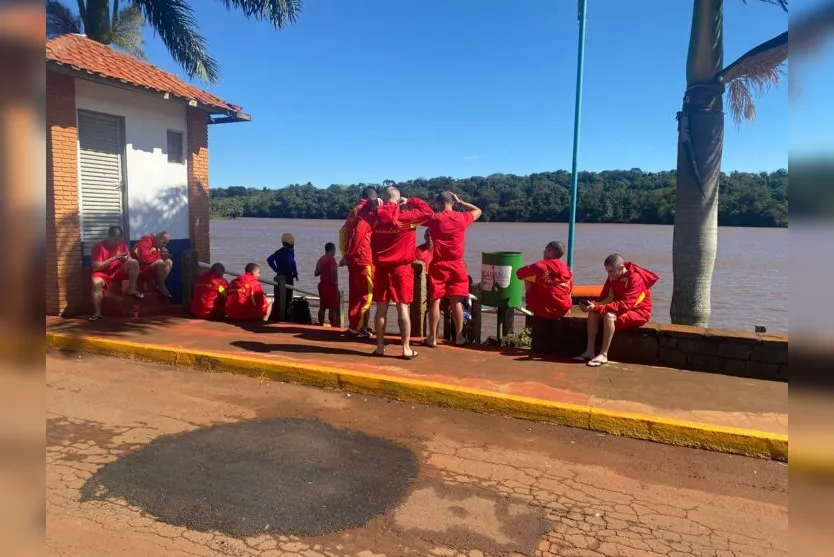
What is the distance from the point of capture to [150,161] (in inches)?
389

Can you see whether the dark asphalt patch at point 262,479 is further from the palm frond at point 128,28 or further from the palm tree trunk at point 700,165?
the palm frond at point 128,28

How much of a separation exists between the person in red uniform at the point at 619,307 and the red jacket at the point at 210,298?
5.43m

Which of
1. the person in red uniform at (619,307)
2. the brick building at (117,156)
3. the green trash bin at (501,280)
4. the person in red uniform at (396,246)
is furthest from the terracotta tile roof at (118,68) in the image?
the person in red uniform at (619,307)

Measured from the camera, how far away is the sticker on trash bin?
7.60 m

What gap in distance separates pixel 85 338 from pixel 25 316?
684cm

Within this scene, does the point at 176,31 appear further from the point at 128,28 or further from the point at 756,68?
the point at 756,68

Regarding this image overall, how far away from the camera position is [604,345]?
616cm

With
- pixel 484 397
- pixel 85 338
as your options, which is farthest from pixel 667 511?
pixel 85 338

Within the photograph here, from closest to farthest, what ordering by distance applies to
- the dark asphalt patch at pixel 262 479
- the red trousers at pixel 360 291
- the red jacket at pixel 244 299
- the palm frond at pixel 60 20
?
the dark asphalt patch at pixel 262 479, the red trousers at pixel 360 291, the red jacket at pixel 244 299, the palm frond at pixel 60 20

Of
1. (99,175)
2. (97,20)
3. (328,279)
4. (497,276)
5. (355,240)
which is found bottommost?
(328,279)

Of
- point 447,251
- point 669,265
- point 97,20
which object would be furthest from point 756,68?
point 669,265

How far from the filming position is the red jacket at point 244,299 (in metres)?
8.59

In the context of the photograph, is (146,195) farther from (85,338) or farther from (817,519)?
(817,519)

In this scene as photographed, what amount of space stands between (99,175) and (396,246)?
5.77 meters
